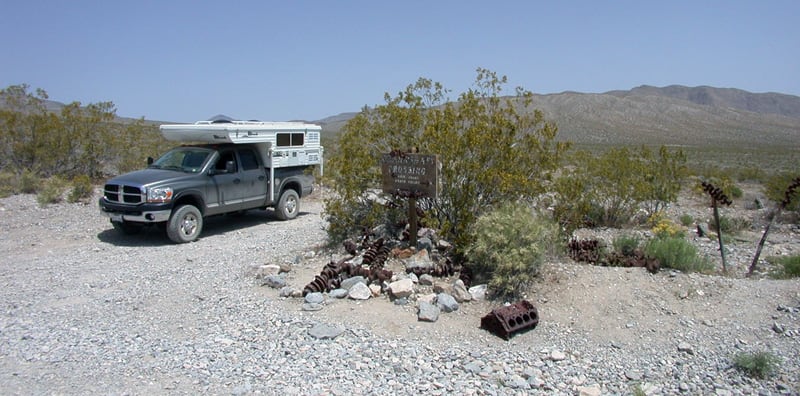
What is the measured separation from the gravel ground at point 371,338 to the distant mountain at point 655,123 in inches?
2269

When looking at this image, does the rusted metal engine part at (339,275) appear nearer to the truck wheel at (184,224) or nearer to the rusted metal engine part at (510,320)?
the rusted metal engine part at (510,320)

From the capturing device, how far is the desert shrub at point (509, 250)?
21.7 ft

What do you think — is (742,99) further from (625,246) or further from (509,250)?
(509,250)

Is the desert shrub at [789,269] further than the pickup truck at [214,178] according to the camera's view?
No

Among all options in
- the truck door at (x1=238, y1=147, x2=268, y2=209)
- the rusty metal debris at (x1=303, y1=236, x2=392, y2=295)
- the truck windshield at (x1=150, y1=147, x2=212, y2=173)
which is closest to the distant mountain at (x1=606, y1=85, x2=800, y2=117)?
the truck door at (x1=238, y1=147, x2=268, y2=209)

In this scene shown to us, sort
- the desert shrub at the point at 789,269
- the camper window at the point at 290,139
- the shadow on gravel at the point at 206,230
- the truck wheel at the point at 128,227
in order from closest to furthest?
the desert shrub at the point at 789,269 → the shadow on gravel at the point at 206,230 → the truck wheel at the point at 128,227 → the camper window at the point at 290,139

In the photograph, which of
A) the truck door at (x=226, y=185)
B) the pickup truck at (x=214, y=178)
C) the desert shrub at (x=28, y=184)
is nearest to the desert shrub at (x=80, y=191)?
the desert shrub at (x=28, y=184)

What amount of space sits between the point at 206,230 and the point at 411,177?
206 inches

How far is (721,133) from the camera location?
256 ft

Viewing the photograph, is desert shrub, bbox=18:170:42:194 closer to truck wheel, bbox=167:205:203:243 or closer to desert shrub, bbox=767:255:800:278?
truck wheel, bbox=167:205:203:243

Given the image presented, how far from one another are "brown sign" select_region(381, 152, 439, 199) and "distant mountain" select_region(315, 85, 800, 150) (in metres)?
56.3

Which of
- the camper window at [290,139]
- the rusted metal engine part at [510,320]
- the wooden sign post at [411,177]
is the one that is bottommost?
the rusted metal engine part at [510,320]

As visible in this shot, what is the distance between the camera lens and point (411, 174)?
817 centimetres

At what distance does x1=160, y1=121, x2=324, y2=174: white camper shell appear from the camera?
434 inches
